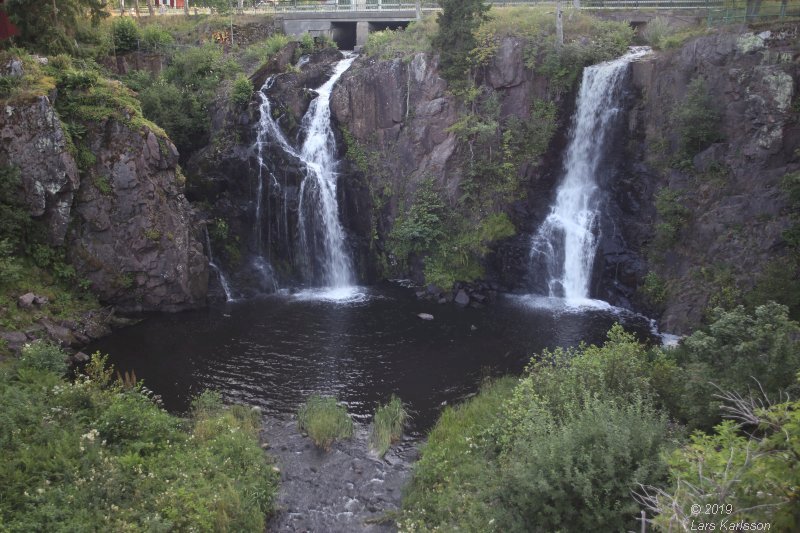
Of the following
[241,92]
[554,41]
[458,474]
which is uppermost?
[554,41]

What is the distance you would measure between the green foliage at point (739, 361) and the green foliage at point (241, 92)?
24.0 metres

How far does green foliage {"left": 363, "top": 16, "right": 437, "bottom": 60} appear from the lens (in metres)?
29.2

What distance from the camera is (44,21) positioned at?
23.8 metres

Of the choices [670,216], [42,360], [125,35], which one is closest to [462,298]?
[670,216]

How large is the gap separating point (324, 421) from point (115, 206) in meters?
13.9

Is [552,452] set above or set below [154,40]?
below

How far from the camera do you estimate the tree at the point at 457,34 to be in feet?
88.2

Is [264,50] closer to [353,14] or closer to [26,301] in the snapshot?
[353,14]

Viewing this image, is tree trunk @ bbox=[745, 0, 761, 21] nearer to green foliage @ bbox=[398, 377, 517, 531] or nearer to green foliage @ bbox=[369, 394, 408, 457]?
green foliage @ bbox=[398, 377, 517, 531]

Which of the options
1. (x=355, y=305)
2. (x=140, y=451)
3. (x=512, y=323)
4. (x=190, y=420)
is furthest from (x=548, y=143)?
(x=140, y=451)

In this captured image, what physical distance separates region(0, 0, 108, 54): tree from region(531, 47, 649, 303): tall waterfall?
23710 millimetres

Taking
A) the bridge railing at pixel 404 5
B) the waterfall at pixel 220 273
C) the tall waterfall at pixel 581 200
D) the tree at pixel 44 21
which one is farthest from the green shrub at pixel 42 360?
the bridge railing at pixel 404 5

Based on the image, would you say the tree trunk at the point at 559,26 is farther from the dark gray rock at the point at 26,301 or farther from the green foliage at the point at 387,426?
the dark gray rock at the point at 26,301

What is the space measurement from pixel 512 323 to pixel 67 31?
2450 cm
